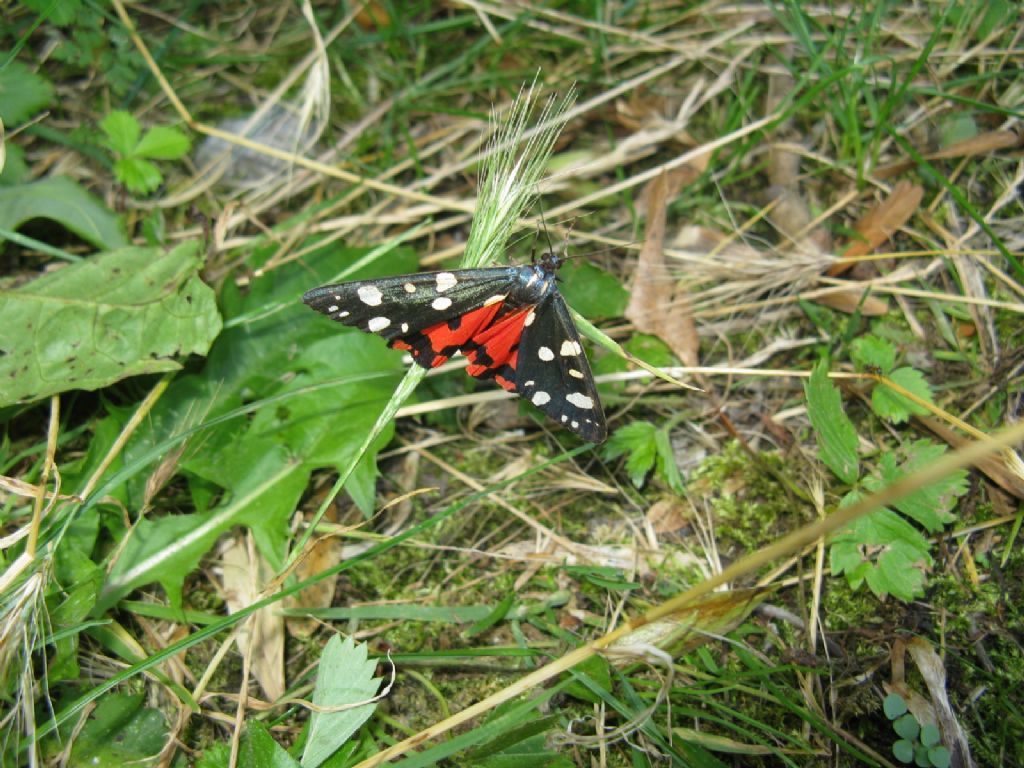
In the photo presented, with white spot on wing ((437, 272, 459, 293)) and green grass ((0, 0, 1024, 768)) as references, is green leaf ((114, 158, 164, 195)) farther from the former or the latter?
white spot on wing ((437, 272, 459, 293))

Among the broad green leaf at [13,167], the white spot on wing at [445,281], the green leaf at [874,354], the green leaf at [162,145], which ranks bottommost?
the green leaf at [874,354]

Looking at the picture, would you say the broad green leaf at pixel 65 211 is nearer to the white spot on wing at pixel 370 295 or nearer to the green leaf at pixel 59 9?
the green leaf at pixel 59 9

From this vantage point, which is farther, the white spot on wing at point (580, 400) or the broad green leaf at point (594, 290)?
the broad green leaf at point (594, 290)

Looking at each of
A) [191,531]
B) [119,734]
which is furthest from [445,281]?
[119,734]

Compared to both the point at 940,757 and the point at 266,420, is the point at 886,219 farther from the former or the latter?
the point at 266,420

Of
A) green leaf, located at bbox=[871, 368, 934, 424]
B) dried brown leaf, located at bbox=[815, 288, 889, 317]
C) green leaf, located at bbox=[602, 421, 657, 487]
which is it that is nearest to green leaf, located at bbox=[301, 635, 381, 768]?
green leaf, located at bbox=[602, 421, 657, 487]

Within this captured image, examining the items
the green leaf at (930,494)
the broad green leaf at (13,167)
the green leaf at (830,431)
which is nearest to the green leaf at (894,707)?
the green leaf at (930,494)

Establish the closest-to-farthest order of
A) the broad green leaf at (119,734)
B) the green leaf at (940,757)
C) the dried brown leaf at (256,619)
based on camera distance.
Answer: the green leaf at (940,757) < the broad green leaf at (119,734) < the dried brown leaf at (256,619)
